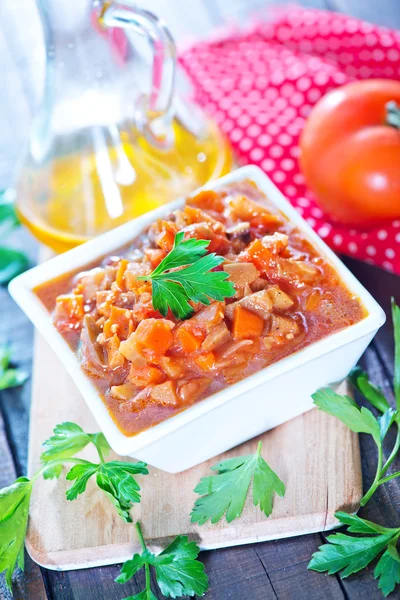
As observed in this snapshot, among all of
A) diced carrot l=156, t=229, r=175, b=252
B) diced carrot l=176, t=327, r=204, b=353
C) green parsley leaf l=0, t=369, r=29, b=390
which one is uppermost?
diced carrot l=156, t=229, r=175, b=252

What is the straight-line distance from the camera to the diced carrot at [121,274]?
2549mm

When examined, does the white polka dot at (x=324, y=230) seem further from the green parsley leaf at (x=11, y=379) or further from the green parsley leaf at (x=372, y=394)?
the green parsley leaf at (x=11, y=379)

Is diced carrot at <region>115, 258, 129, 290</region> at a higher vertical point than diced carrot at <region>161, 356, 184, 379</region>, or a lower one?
higher

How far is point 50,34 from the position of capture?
303 cm

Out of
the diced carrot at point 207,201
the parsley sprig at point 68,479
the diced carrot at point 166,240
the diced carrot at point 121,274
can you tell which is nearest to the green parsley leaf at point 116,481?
the parsley sprig at point 68,479

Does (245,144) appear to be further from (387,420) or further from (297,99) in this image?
(387,420)

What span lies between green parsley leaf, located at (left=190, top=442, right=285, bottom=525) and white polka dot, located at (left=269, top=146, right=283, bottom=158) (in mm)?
1614

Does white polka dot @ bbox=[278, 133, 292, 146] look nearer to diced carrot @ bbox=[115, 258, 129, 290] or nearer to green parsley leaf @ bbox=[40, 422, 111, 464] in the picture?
diced carrot @ bbox=[115, 258, 129, 290]

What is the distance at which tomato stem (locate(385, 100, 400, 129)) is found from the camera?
10.4ft

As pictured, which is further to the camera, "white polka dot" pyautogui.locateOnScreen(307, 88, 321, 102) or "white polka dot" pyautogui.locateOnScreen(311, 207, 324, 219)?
"white polka dot" pyautogui.locateOnScreen(307, 88, 321, 102)

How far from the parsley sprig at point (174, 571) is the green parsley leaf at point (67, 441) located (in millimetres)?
433

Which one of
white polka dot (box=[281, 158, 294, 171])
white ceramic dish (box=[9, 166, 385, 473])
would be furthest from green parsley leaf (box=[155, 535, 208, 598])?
white polka dot (box=[281, 158, 294, 171])

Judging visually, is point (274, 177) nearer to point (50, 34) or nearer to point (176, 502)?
point (50, 34)

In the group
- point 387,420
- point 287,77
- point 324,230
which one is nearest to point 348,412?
point 387,420
